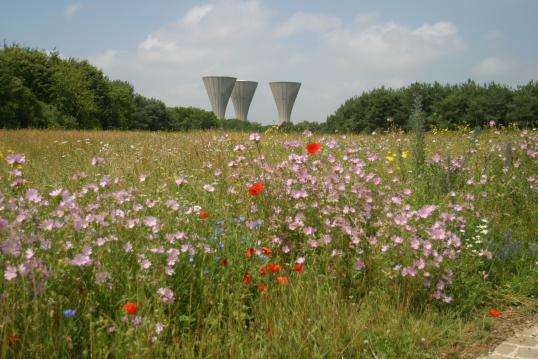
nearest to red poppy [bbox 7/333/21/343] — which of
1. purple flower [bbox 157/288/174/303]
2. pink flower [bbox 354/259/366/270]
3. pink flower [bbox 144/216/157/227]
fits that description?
purple flower [bbox 157/288/174/303]

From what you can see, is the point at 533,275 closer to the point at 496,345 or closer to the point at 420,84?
the point at 496,345

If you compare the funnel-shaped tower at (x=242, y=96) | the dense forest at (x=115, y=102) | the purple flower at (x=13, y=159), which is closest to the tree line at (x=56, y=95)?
the dense forest at (x=115, y=102)

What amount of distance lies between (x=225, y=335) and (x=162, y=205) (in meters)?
0.97

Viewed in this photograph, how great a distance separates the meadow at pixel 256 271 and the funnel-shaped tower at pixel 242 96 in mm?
63118

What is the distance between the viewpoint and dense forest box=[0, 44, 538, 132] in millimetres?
21188

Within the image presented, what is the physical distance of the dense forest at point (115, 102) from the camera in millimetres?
21188

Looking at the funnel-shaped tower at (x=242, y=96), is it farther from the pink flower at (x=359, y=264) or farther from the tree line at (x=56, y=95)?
the pink flower at (x=359, y=264)

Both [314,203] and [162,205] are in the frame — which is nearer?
[162,205]

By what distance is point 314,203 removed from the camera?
3.23 m

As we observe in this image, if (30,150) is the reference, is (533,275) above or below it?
below

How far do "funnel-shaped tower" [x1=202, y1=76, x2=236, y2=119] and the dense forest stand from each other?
30318 millimetres

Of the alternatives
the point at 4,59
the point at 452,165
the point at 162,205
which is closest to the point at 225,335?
the point at 162,205

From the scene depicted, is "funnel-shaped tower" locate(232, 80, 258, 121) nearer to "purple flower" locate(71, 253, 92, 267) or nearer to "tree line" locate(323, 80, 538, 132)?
"tree line" locate(323, 80, 538, 132)

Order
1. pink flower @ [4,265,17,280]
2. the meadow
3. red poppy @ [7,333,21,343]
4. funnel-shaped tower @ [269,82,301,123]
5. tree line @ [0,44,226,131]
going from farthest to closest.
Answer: funnel-shaped tower @ [269,82,301,123] → tree line @ [0,44,226,131] → the meadow → pink flower @ [4,265,17,280] → red poppy @ [7,333,21,343]
